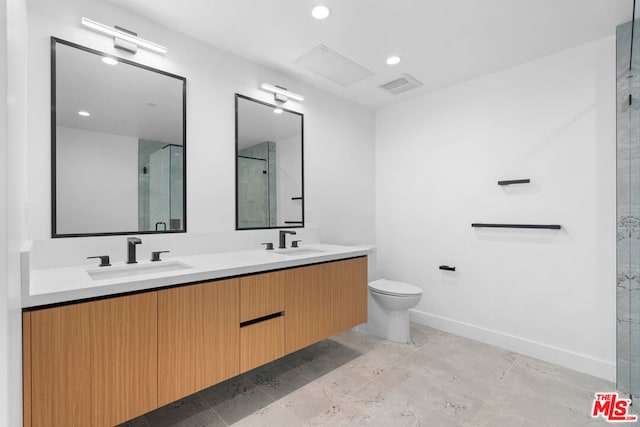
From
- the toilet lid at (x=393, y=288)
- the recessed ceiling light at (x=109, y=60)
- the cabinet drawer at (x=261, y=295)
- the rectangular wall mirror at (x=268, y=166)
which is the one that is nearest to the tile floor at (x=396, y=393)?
the toilet lid at (x=393, y=288)

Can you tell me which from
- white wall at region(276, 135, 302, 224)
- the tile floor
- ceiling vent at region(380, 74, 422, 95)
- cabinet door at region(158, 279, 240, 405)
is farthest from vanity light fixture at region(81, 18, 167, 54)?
the tile floor

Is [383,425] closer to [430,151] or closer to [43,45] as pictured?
[430,151]

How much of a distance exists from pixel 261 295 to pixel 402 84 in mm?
2326

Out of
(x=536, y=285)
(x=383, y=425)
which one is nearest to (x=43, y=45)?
(x=383, y=425)

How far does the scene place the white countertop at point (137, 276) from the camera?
3.63 feet

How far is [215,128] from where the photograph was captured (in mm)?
2178

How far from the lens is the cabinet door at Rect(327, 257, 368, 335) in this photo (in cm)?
219

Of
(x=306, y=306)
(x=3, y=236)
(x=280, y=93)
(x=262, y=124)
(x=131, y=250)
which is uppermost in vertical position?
(x=280, y=93)

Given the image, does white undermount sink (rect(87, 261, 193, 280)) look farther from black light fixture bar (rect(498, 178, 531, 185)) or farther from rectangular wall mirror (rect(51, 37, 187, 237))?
black light fixture bar (rect(498, 178, 531, 185))

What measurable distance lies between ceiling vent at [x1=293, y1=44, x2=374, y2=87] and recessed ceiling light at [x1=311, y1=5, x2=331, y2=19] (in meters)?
0.32

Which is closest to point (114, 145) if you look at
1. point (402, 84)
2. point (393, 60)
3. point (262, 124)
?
point (262, 124)

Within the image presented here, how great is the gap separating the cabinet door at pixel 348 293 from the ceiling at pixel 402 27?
5.35 ft

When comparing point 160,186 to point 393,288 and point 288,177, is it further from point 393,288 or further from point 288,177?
point 393,288

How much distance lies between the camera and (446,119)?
9.59ft
